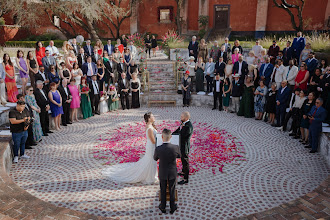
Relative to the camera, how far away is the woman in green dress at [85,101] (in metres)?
11.0

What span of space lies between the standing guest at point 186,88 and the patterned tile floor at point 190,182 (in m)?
4.28

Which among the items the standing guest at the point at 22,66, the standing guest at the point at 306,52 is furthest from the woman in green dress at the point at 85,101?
the standing guest at the point at 306,52

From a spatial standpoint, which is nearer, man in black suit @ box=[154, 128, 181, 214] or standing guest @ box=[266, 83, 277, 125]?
man in black suit @ box=[154, 128, 181, 214]

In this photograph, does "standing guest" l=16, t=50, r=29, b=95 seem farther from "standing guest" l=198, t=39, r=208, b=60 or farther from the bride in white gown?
→ "standing guest" l=198, t=39, r=208, b=60

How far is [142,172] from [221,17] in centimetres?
2218

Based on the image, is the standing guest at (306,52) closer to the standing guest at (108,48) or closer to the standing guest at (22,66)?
the standing guest at (108,48)

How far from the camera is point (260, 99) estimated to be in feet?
36.4

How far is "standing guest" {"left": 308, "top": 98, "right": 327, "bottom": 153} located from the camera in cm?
790

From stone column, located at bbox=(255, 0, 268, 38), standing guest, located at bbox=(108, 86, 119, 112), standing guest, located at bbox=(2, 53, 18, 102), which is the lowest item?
standing guest, located at bbox=(108, 86, 119, 112)

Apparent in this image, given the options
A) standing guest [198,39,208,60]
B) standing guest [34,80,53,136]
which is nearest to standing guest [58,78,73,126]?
standing guest [34,80,53,136]

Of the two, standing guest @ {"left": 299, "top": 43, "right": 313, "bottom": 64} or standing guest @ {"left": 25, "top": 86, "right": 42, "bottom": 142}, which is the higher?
standing guest @ {"left": 299, "top": 43, "right": 313, "bottom": 64}

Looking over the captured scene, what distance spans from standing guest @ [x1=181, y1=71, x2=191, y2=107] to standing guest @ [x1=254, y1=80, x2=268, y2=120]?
3.23 meters

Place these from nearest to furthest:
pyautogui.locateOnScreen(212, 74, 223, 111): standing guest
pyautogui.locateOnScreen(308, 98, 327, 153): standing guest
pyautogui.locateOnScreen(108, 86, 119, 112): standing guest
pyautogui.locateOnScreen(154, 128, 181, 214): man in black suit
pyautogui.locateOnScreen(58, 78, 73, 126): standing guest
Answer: pyautogui.locateOnScreen(154, 128, 181, 214): man in black suit < pyautogui.locateOnScreen(308, 98, 327, 153): standing guest < pyautogui.locateOnScreen(58, 78, 73, 126): standing guest < pyautogui.locateOnScreen(212, 74, 223, 111): standing guest < pyautogui.locateOnScreen(108, 86, 119, 112): standing guest

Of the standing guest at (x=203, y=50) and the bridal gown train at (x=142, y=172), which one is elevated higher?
the standing guest at (x=203, y=50)
